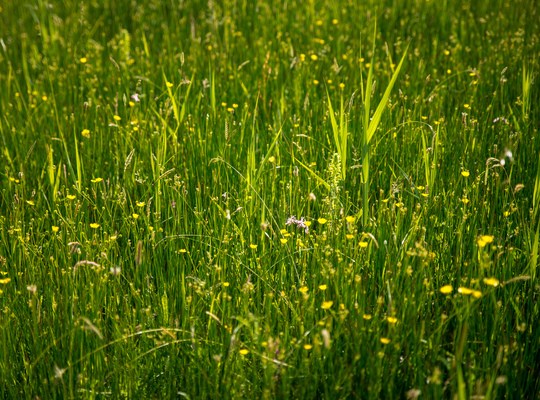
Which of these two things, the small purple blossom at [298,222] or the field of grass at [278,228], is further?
the small purple blossom at [298,222]

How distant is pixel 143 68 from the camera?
4.47m

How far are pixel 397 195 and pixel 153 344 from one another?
1298 mm

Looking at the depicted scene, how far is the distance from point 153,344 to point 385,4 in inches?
155

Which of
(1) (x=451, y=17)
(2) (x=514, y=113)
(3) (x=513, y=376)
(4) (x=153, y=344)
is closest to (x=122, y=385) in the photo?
(4) (x=153, y=344)

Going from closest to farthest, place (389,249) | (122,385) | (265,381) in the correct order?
1. (265,381)
2. (122,385)
3. (389,249)

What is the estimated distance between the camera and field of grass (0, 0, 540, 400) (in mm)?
2166

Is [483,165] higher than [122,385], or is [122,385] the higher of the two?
[483,165]

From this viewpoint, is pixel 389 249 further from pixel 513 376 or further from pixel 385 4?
pixel 385 4

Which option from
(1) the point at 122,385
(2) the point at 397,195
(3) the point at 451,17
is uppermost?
(3) the point at 451,17

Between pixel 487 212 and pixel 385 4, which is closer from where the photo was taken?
pixel 487 212

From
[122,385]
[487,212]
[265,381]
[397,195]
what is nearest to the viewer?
[265,381]

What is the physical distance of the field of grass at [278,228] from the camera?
2.17 m

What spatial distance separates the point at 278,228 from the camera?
267 cm

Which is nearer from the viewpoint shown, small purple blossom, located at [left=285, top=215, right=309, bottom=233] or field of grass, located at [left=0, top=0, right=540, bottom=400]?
field of grass, located at [left=0, top=0, right=540, bottom=400]
